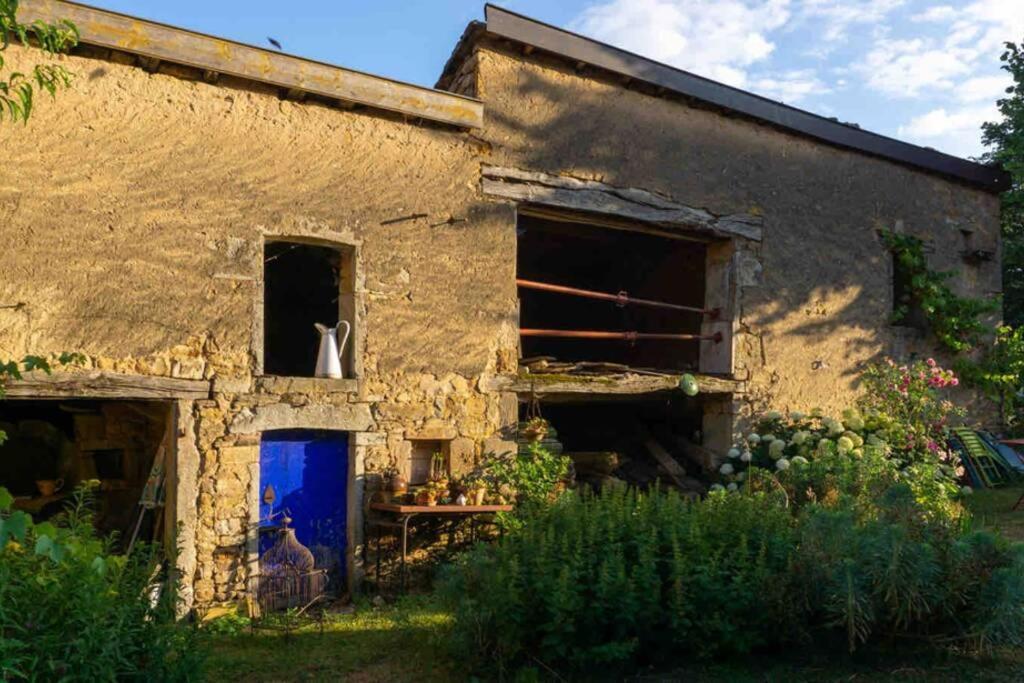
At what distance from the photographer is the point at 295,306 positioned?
10.6m

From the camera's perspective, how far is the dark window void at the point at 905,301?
35.0ft

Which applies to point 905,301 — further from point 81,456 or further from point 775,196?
point 81,456

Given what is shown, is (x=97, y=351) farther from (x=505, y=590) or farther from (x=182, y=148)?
(x=505, y=590)

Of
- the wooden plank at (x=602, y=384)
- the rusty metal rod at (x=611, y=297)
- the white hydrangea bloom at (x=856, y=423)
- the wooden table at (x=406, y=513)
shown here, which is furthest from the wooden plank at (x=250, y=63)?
the white hydrangea bloom at (x=856, y=423)

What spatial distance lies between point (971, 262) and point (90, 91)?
→ 1069 cm

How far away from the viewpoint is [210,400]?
254 inches

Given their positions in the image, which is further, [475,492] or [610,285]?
[610,285]

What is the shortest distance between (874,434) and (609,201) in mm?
3927

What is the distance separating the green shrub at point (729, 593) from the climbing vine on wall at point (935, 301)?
630cm

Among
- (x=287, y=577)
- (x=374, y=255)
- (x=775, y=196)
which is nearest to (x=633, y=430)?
(x=775, y=196)

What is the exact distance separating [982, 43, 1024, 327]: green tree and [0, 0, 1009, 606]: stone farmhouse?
2154 millimetres

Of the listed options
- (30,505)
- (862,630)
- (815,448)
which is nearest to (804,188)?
(815,448)

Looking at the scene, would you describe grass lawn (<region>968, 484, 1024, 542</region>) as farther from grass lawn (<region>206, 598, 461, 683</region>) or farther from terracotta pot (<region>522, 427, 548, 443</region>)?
grass lawn (<region>206, 598, 461, 683</region>)

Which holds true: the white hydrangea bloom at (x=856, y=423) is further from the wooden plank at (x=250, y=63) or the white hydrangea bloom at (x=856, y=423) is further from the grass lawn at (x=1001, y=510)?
the wooden plank at (x=250, y=63)
